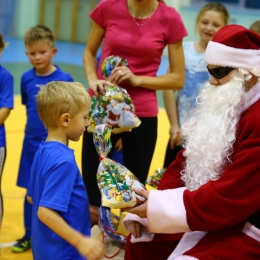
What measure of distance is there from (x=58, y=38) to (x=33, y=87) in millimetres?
12851

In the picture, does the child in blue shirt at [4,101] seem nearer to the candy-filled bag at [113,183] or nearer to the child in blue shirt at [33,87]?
the child in blue shirt at [33,87]

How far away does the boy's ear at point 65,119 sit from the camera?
217cm

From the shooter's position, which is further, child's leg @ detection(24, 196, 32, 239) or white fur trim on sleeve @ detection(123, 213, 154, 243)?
child's leg @ detection(24, 196, 32, 239)

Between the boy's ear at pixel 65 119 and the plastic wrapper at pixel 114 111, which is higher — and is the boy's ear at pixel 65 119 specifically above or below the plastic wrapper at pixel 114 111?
above

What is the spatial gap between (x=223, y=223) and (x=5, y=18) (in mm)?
14643

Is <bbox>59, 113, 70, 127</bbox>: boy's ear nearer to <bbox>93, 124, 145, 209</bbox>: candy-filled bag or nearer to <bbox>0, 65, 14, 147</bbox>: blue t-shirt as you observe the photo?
<bbox>93, 124, 145, 209</bbox>: candy-filled bag

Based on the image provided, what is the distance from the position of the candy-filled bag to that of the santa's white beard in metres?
0.27

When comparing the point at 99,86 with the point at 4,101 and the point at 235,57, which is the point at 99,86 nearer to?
the point at 4,101

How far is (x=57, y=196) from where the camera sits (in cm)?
206

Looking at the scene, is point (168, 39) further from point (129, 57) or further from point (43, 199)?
point (43, 199)

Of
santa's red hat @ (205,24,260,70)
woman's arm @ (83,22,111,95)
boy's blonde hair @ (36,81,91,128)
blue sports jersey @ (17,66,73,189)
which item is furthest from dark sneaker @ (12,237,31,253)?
santa's red hat @ (205,24,260,70)

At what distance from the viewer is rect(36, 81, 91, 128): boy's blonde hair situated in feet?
7.14

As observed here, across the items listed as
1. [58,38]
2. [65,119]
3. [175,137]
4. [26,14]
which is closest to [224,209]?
[65,119]

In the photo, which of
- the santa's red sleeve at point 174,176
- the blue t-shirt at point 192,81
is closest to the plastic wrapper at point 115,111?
the santa's red sleeve at point 174,176
